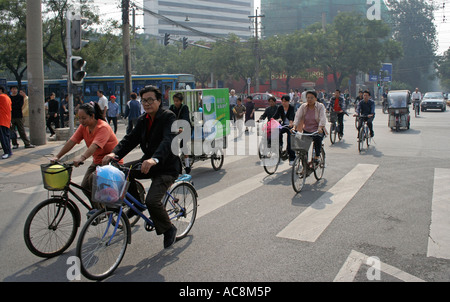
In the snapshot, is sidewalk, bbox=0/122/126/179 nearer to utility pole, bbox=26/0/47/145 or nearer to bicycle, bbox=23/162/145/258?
utility pole, bbox=26/0/47/145

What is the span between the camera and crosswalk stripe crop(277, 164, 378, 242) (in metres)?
5.16

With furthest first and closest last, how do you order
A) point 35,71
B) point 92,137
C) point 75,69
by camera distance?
point 35,71 < point 75,69 < point 92,137

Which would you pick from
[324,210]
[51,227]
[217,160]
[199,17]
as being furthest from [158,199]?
[199,17]

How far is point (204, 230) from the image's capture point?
5324 millimetres

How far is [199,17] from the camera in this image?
12112 cm

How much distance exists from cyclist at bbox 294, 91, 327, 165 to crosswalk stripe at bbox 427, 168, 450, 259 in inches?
83.7

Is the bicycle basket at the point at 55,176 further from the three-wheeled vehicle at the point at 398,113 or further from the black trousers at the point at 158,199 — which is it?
the three-wheeled vehicle at the point at 398,113

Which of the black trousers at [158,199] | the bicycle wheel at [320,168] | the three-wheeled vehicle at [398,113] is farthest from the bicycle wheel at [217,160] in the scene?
the three-wheeled vehicle at [398,113]

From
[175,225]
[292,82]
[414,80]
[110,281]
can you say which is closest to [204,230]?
[175,225]

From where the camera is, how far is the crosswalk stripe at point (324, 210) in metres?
5.16

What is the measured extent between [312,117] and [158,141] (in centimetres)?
426

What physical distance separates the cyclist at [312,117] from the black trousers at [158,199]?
4.00 m

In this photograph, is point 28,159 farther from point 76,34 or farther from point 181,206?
point 181,206

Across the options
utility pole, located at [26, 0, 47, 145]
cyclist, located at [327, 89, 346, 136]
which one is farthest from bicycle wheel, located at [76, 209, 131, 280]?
cyclist, located at [327, 89, 346, 136]
